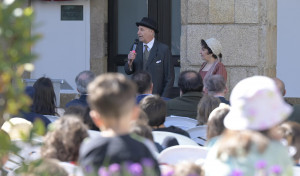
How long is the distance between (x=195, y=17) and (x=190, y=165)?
21.5 feet

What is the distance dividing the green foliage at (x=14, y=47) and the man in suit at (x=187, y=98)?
4.57 m

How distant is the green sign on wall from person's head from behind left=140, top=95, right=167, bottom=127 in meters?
5.25

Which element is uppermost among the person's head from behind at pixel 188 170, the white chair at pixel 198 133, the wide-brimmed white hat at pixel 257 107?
the wide-brimmed white hat at pixel 257 107

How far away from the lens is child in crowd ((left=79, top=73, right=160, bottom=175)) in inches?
120

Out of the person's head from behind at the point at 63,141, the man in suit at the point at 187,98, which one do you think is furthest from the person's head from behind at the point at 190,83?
the person's head from behind at the point at 63,141

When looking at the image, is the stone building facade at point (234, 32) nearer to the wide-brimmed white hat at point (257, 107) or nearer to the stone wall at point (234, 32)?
the stone wall at point (234, 32)

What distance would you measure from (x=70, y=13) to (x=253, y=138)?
313 inches

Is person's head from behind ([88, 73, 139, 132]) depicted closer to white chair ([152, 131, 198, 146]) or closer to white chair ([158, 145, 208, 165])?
white chair ([158, 145, 208, 165])

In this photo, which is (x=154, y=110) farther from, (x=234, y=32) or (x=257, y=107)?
(x=234, y=32)

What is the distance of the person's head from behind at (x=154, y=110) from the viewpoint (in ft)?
18.6

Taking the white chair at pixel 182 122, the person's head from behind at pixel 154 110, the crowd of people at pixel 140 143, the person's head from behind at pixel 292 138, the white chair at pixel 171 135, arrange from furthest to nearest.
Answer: the white chair at pixel 182 122
the person's head from behind at pixel 154 110
the white chair at pixel 171 135
the person's head from behind at pixel 292 138
the crowd of people at pixel 140 143

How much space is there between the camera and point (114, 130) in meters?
3.15

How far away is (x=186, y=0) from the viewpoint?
9.87 metres

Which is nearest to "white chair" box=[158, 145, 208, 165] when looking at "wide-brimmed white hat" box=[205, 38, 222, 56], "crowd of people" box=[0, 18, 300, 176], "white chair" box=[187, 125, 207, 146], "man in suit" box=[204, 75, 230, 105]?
"crowd of people" box=[0, 18, 300, 176]
